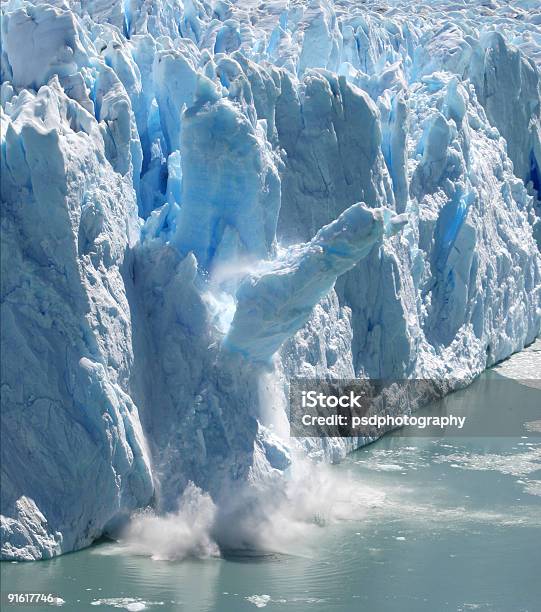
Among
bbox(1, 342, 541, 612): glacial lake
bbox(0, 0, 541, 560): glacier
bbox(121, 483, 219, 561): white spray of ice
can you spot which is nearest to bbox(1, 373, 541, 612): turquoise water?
bbox(1, 342, 541, 612): glacial lake

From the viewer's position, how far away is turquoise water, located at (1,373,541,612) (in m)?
9.97

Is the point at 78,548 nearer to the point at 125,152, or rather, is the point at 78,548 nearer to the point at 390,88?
the point at 125,152

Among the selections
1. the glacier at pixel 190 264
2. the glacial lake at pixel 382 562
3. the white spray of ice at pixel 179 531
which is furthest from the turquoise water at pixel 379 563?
the glacier at pixel 190 264

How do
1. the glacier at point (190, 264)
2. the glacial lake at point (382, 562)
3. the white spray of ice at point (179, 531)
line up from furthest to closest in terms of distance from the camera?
the white spray of ice at point (179, 531) → the glacier at point (190, 264) → the glacial lake at point (382, 562)

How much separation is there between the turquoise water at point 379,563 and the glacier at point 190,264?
486 millimetres

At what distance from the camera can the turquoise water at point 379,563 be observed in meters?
9.97

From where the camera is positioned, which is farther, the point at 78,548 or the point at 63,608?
the point at 78,548

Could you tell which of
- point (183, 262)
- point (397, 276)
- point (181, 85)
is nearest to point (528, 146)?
point (397, 276)

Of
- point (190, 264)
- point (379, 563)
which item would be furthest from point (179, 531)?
point (190, 264)

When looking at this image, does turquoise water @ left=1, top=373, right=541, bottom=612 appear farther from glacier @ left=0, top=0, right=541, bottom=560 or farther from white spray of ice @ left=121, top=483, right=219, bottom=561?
glacier @ left=0, top=0, right=541, bottom=560

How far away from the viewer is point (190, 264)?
11695mm

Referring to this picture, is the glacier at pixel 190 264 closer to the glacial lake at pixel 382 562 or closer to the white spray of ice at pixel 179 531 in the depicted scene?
the white spray of ice at pixel 179 531

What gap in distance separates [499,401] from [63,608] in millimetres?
8436

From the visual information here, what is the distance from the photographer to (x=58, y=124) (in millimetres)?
10875
